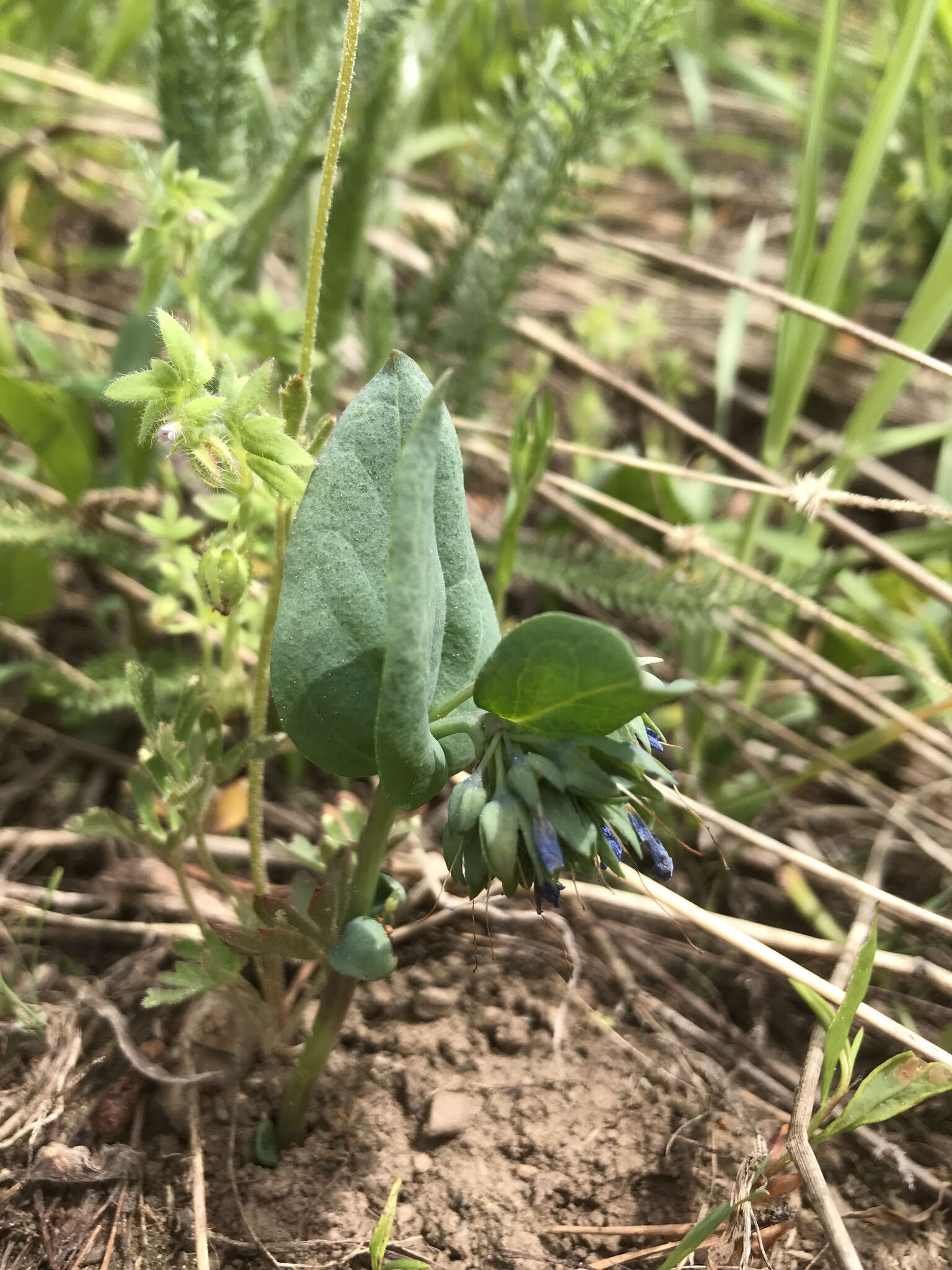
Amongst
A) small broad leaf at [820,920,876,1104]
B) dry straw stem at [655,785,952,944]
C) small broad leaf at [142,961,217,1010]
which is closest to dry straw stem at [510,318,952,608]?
dry straw stem at [655,785,952,944]

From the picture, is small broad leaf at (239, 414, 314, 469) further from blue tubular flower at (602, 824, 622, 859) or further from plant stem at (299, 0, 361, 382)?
blue tubular flower at (602, 824, 622, 859)

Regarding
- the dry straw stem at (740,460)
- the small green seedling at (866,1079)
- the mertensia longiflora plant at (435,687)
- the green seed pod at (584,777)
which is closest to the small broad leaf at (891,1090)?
the small green seedling at (866,1079)

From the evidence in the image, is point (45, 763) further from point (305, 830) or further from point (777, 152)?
point (777, 152)

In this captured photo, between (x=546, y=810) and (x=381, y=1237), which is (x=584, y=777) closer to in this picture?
(x=546, y=810)

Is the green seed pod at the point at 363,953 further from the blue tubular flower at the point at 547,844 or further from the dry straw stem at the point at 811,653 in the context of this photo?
the dry straw stem at the point at 811,653

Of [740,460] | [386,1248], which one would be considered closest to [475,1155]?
[386,1248]
